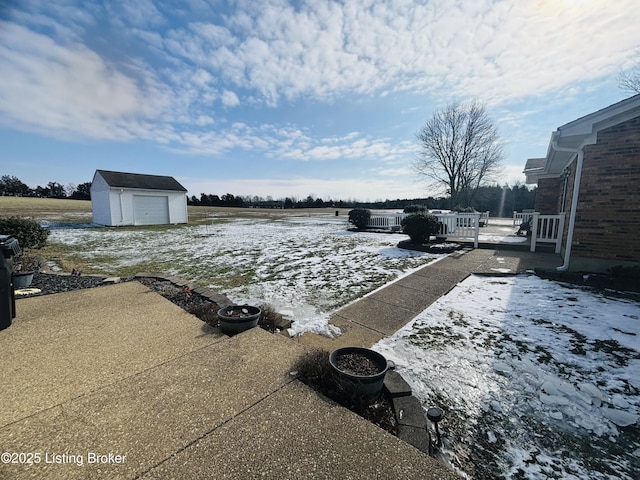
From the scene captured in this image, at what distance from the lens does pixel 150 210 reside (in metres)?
20.3

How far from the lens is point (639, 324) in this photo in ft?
11.4

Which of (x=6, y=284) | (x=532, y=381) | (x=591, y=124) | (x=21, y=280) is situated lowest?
(x=532, y=381)

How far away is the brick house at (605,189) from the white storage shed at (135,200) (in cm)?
2295

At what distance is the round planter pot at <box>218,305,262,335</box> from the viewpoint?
10.1ft

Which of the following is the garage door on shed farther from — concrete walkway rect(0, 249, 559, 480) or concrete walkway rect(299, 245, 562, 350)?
concrete walkway rect(299, 245, 562, 350)

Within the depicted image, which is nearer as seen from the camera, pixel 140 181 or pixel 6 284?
pixel 6 284

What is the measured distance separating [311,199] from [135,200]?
150ft

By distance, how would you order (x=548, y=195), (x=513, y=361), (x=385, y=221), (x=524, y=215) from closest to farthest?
(x=513, y=361) → (x=548, y=195) → (x=524, y=215) → (x=385, y=221)

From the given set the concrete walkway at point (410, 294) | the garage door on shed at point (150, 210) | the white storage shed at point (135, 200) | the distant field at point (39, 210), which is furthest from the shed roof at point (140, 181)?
the concrete walkway at point (410, 294)

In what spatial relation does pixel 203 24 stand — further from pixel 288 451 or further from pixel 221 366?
pixel 288 451

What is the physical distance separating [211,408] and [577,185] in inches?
311

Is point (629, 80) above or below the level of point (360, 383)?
above

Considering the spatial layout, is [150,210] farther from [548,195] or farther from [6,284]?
[548,195]

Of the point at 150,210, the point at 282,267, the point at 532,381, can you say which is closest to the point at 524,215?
the point at 282,267
